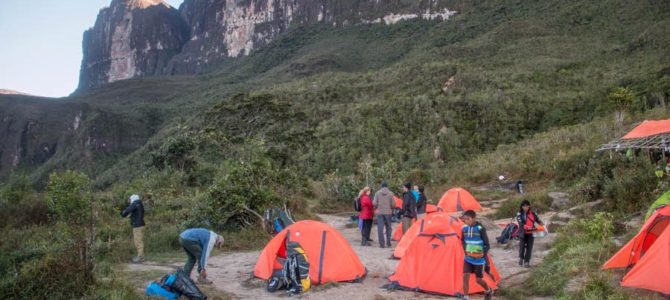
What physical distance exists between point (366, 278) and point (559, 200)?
949 cm

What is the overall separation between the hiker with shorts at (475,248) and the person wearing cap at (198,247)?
11.7 ft

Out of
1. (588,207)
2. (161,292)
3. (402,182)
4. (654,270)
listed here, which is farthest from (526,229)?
(402,182)

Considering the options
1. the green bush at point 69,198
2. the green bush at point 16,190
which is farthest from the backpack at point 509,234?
the green bush at point 16,190

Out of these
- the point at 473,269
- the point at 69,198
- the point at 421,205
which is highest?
the point at 69,198

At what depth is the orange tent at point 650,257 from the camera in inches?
249

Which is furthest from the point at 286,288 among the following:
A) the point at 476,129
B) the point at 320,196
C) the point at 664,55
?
the point at 664,55

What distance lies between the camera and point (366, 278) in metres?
8.70

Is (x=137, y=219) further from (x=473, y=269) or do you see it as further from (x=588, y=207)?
(x=588, y=207)

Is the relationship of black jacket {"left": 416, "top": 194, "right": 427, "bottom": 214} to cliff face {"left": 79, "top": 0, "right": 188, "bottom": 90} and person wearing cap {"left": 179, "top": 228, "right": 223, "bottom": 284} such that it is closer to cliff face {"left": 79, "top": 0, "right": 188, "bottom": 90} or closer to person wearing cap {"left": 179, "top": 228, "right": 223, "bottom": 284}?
person wearing cap {"left": 179, "top": 228, "right": 223, "bottom": 284}

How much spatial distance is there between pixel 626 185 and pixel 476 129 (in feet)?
87.3

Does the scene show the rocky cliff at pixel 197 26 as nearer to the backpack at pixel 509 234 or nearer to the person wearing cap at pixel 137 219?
the backpack at pixel 509 234

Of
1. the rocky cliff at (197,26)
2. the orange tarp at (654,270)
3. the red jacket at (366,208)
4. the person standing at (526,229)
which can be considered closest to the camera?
the orange tarp at (654,270)

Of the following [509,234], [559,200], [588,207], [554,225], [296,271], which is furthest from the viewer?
[559,200]

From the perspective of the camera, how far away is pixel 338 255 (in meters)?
8.45
